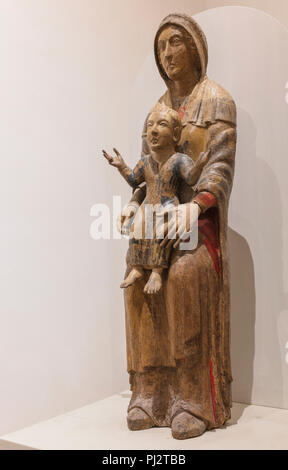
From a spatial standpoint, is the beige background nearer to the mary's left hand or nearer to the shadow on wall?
the shadow on wall

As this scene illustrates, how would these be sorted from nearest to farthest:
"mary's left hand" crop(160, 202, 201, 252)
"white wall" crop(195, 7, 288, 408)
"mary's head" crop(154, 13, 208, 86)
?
"mary's left hand" crop(160, 202, 201, 252) < "mary's head" crop(154, 13, 208, 86) < "white wall" crop(195, 7, 288, 408)

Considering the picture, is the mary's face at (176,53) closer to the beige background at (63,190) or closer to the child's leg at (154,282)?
the beige background at (63,190)

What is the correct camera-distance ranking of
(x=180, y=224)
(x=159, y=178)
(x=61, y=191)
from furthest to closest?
(x=61, y=191)
(x=159, y=178)
(x=180, y=224)

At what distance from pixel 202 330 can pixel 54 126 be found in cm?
94

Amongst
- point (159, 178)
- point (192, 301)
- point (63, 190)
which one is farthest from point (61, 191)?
point (192, 301)

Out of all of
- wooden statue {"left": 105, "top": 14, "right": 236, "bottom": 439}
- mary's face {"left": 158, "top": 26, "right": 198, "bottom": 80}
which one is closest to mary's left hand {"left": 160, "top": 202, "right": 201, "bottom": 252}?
wooden statue {"left": 105, "top": 14, "right": 236, "bottom": 439}

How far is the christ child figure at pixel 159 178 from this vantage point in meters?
1.88

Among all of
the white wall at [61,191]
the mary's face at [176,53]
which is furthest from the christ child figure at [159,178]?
the white wall at [61,191]

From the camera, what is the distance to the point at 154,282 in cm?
187

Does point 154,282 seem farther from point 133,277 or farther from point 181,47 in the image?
point 181,47

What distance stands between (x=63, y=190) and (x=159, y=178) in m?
0.48

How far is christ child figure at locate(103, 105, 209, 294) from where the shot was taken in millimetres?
1884

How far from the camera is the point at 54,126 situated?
2.25 metres
